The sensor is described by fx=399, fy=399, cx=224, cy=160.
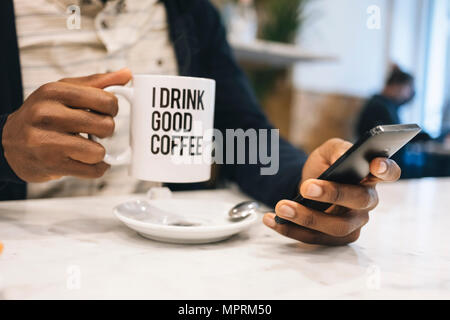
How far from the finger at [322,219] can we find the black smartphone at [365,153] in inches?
0.5


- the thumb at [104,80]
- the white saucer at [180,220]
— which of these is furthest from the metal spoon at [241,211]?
the thumb at [104,80]

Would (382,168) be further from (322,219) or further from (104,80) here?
(104,80)

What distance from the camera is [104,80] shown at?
0.50 m

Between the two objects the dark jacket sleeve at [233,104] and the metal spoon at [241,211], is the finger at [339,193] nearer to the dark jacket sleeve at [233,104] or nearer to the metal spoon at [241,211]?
the metal spoon at [241,211]

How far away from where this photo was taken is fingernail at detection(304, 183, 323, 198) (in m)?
0.41

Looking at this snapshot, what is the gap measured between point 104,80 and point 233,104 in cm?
51

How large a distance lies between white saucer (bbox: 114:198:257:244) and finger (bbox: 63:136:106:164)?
0.24 feet

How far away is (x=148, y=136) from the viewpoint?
1.60 feet

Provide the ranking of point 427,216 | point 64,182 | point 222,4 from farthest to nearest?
point 222,4
point 64,182
point 427,216

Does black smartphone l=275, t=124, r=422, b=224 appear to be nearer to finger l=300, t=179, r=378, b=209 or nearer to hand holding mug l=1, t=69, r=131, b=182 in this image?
finger l=300, t=179, r=378, b=209
